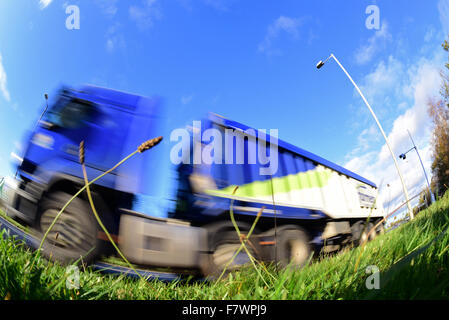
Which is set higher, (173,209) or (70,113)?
(70,113)

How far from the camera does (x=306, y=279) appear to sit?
63 centimetres

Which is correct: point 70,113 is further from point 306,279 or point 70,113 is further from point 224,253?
point 306,279

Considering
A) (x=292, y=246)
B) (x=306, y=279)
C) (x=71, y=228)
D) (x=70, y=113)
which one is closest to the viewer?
(x=306, y=279)

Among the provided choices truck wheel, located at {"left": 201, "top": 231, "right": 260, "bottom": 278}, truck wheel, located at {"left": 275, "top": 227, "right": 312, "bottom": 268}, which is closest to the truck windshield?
truck wheel, located at {"left": 201, "top": 231, "right": 260, "bottom": 278}

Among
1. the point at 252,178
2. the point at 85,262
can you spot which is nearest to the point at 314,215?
the point at 252,178

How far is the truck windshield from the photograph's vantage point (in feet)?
3.29

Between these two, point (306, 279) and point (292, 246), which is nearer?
point (306, 279)

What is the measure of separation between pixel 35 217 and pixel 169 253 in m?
0.54

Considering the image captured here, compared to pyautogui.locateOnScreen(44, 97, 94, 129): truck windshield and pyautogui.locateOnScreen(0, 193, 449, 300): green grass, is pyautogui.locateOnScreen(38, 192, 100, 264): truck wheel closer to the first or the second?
pyautogui.locateOnScreen(0, 193, 449, 300): green grass

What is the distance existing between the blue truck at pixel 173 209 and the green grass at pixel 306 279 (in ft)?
0.25

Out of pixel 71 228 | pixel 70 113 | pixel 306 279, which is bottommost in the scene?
pixel 306 279

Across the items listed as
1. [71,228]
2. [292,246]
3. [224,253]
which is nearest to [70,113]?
[71,228]

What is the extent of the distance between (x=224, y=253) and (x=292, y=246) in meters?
0.32
